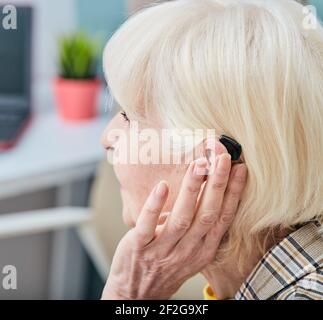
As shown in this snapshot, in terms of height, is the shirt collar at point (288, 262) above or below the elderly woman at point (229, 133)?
below

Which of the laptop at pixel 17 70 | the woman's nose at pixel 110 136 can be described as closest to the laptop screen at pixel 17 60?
the laptop at pixel 17 70

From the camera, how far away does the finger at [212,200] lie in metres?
0.59

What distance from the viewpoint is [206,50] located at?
574mm

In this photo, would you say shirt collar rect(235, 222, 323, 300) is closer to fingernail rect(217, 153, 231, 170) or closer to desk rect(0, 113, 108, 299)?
fingernail rect(217, 153, 231, 170)

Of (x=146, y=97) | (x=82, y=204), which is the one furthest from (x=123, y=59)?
(x=82, y=204)

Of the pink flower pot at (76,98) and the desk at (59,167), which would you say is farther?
the pink flower pot at (76,98)

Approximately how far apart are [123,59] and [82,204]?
40.2 inches

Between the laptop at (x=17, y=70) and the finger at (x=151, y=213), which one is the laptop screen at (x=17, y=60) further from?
the finger at (x=151, y=213)

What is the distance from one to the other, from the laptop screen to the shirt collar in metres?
0.97

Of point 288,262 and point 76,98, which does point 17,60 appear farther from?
point 288,262

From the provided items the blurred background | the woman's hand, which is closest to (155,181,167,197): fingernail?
the woman's hand

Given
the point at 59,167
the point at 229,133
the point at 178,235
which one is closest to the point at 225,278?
the point at 178,235

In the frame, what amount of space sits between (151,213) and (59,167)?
2.22 feet
